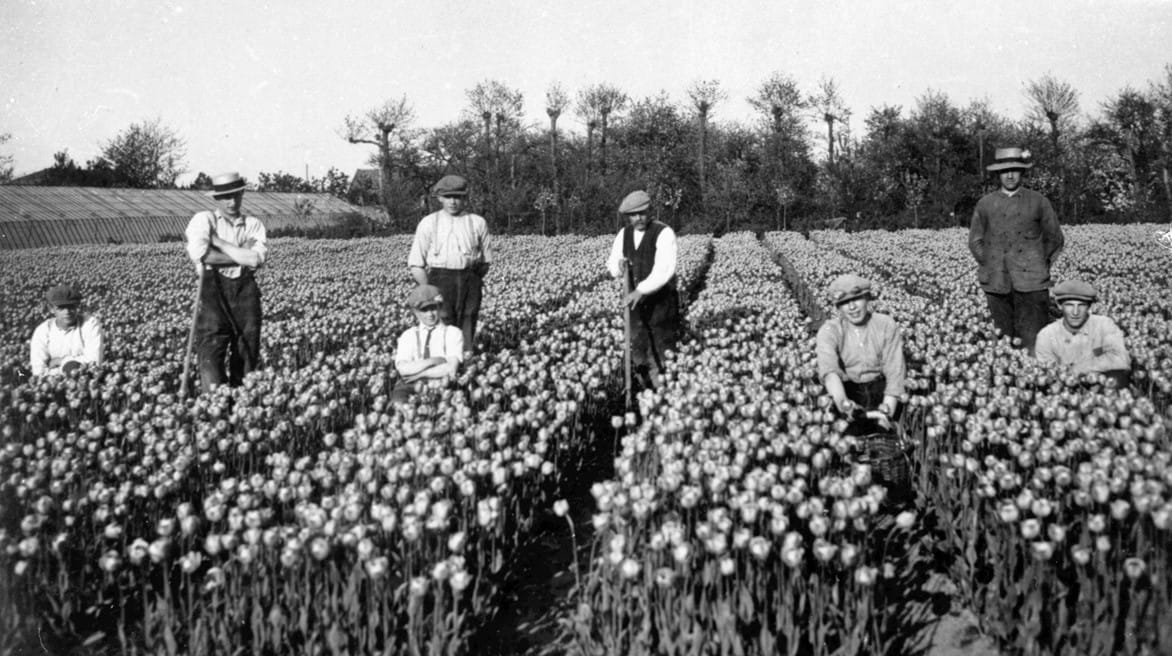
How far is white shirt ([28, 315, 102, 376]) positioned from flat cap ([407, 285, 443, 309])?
299 cm

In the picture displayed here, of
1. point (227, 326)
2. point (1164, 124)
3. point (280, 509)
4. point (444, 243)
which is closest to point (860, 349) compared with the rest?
point (280, 509)

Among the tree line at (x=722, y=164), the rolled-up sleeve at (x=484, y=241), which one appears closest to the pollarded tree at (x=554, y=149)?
the tree line at (x=722, y=164)

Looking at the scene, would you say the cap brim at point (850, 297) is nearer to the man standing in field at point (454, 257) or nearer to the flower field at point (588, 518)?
the flower field at point (588, 518)

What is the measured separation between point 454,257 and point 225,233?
2.05m

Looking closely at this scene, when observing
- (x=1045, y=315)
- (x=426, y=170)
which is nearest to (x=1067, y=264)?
(x=1045, y=315)

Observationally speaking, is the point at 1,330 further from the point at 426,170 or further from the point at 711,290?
the point at 426,170

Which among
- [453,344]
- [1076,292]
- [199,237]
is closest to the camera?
[1076,292]

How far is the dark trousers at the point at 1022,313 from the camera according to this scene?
8336 mm

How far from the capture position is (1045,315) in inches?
332

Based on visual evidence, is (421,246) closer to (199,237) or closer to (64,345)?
(199,237)

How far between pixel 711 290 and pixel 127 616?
412 inches

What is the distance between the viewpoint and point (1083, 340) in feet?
22.4

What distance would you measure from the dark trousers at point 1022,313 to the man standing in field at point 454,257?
5.06 m

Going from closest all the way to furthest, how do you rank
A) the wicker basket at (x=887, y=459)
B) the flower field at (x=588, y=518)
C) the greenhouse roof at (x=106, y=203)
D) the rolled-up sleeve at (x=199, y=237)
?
the flower field at (x=588, y=518) → the wicker basket at (x=887, y=459) → the rolled-up sleeve at (x=199, y=237) → the greenhouse roof at (x=106, y=203)
